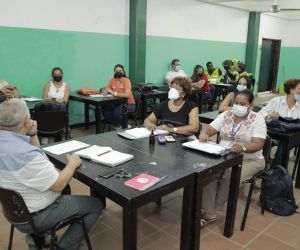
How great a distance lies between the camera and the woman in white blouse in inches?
194

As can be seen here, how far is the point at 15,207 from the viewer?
1.53 m

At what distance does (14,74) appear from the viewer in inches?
189

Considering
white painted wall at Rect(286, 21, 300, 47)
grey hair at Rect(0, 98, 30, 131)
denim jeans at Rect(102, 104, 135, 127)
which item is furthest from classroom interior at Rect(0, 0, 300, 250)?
white painted wall at Rect(286, 21, 300, 47)

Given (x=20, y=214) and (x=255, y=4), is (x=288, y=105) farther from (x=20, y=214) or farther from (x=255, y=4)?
(x=255, y=4)

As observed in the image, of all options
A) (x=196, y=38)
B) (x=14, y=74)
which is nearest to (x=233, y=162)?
(x=14, y=74)

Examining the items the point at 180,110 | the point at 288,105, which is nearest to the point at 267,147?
the point at 180,110

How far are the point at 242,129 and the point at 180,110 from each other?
2.17ft

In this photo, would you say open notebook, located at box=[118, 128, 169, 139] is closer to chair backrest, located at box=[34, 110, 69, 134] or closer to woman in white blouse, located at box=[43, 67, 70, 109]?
chair backrest, located at box=[34, 110, 69, 134]

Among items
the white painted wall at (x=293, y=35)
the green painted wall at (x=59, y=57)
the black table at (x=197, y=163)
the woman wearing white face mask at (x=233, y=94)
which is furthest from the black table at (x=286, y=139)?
the white painted wall at (x=293, y=35)

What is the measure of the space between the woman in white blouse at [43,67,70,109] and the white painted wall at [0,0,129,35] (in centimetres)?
82

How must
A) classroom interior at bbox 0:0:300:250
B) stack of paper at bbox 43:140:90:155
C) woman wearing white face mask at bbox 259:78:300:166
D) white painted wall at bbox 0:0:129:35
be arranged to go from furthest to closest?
white painted wall at bbox 0:0:129:35 < woman wearing white face mask at bbox 259:78:300:166 < classroom interior at bbox 0:0:300:250 < stack of paper at bbox 43:140:90:155

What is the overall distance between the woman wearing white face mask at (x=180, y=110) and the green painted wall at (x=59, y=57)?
2.86 m

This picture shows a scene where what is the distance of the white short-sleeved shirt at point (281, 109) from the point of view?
3.30m

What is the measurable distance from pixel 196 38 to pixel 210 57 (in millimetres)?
838
